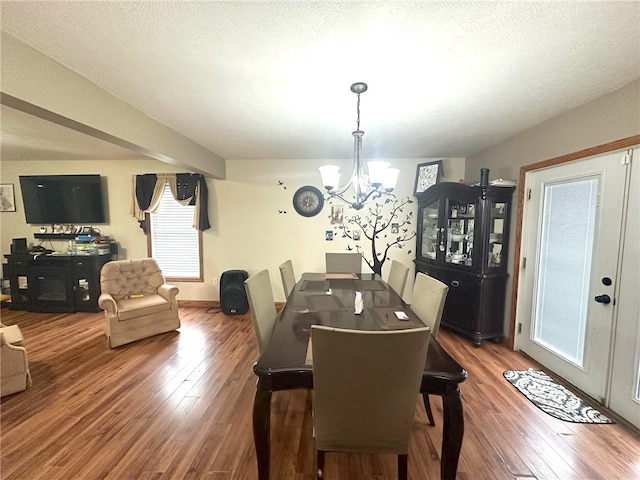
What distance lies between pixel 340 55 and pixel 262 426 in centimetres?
204

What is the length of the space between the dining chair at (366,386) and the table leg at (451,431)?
201 mm

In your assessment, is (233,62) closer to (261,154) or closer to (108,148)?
(261,154)

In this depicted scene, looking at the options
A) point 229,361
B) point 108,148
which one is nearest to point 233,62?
point 229,361

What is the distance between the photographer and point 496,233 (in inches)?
120

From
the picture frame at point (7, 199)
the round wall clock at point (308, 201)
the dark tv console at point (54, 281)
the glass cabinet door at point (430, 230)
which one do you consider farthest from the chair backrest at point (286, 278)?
the picture frame at point (7, 199)

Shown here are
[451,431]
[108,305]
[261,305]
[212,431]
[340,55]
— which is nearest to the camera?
[451,431]

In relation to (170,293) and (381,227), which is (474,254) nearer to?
(381,227)

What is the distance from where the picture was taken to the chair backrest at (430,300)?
1.79 meters

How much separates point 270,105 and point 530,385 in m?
3.30

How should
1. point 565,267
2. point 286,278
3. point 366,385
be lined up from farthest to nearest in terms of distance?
1. point 286,278
2. point 565,267
3. point 366,385

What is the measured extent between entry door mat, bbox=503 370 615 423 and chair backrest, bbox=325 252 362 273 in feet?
6.17

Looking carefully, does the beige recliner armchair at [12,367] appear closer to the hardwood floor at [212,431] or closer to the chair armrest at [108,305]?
the hardwood floor at [212,431]

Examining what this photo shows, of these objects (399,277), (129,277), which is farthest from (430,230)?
(129,277)

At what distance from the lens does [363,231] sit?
4.19 meters
